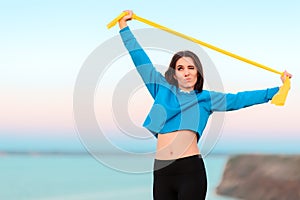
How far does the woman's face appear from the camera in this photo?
257 centimetres

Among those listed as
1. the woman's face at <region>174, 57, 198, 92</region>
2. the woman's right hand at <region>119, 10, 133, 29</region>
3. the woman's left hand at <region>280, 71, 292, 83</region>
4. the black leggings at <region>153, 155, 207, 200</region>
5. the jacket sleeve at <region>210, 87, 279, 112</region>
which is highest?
the woman's right hand at <region>119, 10, 133, 29</region>

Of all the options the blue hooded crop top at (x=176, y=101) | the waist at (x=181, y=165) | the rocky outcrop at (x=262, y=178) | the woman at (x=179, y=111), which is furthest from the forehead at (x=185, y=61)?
the rocky outcrop at (x=262, y=178)

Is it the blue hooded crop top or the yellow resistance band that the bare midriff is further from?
the yellow resistance band

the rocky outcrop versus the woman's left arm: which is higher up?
the woman's left arm

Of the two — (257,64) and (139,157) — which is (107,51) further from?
(257,64)

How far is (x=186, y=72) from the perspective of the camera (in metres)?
2.56

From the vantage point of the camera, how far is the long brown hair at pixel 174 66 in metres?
2.58

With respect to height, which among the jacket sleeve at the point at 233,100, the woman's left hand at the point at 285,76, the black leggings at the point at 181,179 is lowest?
the black leggings at the point at 181,179

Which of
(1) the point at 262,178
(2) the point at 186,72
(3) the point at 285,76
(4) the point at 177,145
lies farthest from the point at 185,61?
(1) the point at 262,178

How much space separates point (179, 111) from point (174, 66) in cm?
23

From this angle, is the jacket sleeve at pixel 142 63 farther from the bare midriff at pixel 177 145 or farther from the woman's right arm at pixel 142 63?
the bare midriff at pixel 177 145

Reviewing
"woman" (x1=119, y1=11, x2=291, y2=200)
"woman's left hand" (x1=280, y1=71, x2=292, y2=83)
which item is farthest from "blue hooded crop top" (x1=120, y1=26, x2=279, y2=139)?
"woman's left hand" (x1=280, y1=71, x2=292, y2=83)

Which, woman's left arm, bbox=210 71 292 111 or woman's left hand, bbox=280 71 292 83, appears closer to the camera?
woman's left arm, bbox=210 71 292 111

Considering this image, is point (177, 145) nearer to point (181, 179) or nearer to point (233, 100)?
point (181, 179)
